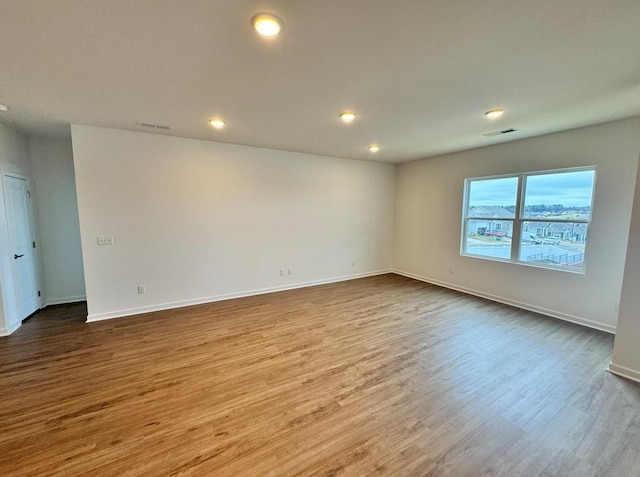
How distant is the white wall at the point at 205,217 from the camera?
12.2ft

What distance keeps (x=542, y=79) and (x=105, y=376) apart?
4.79 metres

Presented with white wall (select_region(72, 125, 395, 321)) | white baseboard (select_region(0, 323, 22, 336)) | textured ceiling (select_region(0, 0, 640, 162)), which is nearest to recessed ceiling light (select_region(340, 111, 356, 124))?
textured ceiling (select_region(0, 0, 640, 162))

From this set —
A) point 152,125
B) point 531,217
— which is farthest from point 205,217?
point 531,217

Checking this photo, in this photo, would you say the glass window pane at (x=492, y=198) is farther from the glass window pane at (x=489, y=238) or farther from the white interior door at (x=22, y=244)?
the white interior door at (x=22, y=244)

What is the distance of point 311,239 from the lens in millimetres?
5508

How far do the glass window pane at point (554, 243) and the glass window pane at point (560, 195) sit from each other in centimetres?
14

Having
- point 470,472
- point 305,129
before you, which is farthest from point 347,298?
point 470,472

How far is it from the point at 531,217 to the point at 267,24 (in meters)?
4.64

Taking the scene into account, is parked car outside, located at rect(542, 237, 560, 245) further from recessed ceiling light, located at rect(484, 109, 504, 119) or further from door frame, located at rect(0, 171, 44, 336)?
door frame, located at rect(0, 171, 44, 336)

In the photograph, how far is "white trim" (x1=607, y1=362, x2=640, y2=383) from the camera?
2.49 meters

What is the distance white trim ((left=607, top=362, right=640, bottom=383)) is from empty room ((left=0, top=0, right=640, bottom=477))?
0.04 ft

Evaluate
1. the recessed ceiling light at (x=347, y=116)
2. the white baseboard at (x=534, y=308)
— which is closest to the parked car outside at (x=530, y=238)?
the white baseboard at (x=534, y=308)

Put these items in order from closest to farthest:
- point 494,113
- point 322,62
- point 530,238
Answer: point 322,62 < point 494,113 < point 530,238

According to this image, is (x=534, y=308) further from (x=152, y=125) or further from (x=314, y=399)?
(x=152, y=125)
